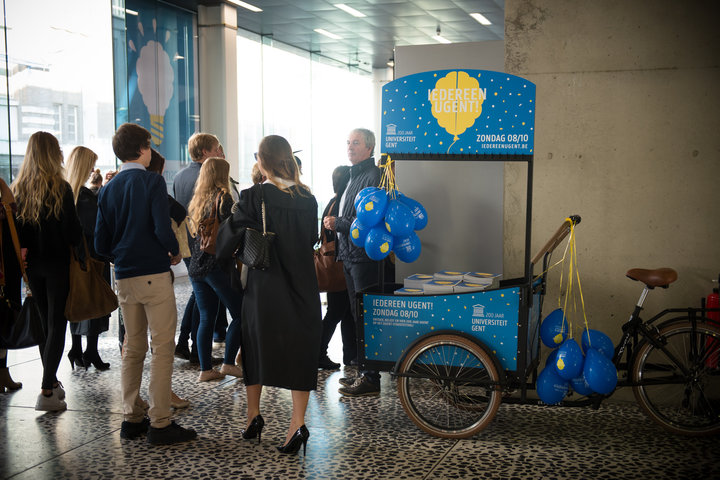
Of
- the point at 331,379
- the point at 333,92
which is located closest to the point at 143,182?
the point at 331,379

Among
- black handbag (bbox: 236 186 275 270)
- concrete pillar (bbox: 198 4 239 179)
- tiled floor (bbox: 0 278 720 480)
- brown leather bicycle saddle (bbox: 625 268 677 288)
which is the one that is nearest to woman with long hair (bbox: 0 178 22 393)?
tiled floor (bbox: 0 278 720 480)

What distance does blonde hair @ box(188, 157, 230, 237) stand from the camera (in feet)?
15.1

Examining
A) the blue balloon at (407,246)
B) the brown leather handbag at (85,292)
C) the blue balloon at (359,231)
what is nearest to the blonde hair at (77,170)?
the brown leather handbag at (85,292)

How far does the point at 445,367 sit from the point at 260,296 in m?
1.07

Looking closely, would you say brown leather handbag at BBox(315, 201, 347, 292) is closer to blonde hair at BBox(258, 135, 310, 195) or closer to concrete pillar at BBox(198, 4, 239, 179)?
blonde hair at BBox(258, 135, 310, 195)

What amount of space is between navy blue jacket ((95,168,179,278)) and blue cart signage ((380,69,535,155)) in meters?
1.32

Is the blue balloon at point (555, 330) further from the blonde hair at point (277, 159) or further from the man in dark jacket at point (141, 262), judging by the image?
the man in dark jacket at point (141, 262)

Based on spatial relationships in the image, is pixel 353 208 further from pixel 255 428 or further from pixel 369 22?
pixel 369 22

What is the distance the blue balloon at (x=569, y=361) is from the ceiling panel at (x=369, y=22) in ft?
27.2

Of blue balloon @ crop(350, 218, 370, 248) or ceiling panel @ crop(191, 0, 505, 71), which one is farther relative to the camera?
ceiling panel @ crop(191, 0, 505, 71)

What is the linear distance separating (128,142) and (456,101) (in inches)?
68.9

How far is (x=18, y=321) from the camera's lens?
3871 millimetres

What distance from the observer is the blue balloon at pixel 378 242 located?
3.74 metres

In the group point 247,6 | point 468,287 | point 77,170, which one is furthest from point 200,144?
point 247,6
